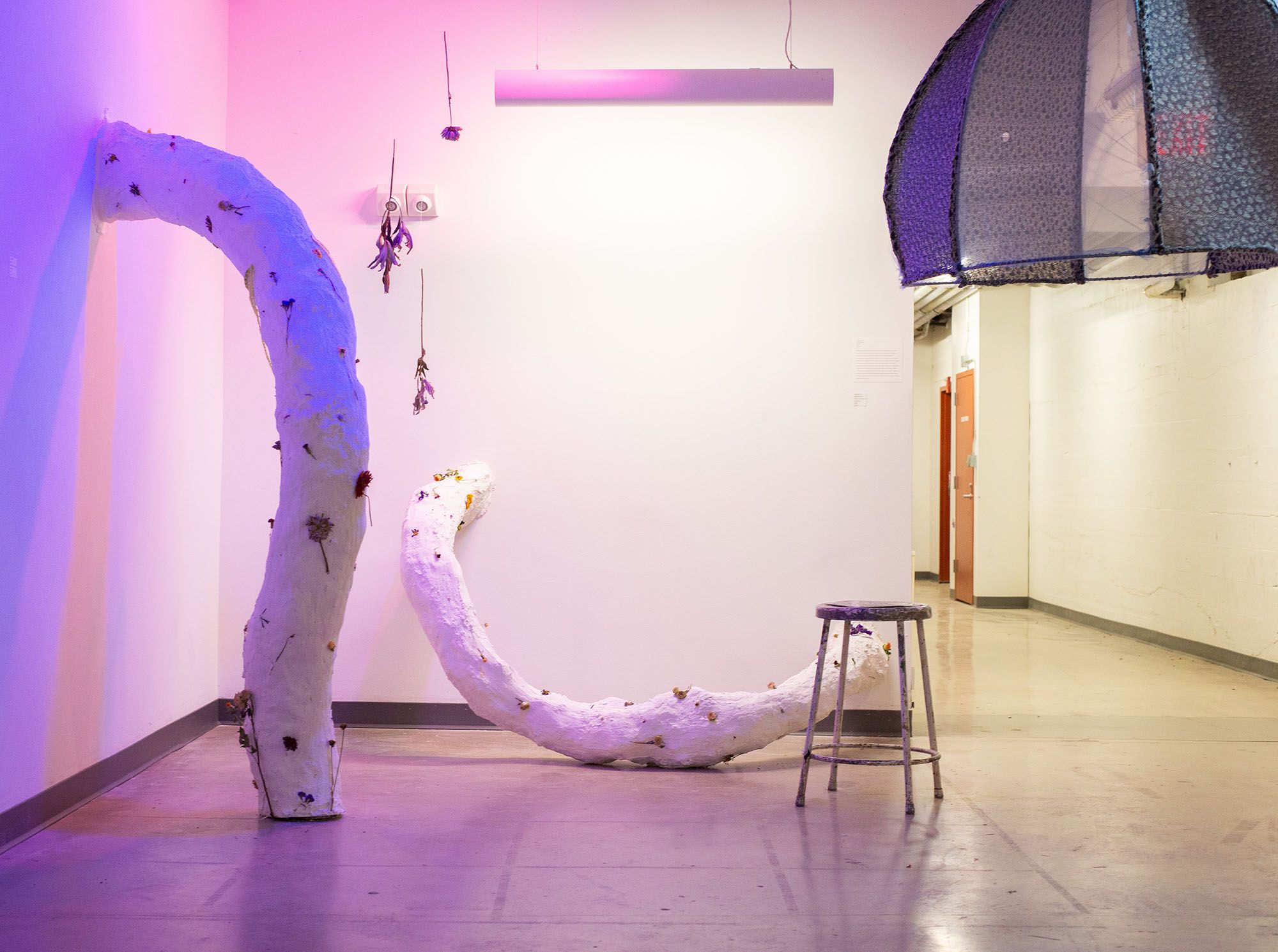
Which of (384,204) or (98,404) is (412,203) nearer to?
(384,204)

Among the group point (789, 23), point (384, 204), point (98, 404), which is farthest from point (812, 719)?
point (789, 23)

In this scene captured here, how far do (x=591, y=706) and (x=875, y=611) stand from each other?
131 centimetres

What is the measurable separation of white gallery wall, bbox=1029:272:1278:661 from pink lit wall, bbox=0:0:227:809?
233 inches

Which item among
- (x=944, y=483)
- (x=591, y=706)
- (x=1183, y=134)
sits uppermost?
(x=1183, y=134)

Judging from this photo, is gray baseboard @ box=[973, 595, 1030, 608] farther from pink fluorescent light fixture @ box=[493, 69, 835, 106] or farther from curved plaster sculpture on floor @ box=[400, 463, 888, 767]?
pink fluorescent light fixture @ box=[493, 69, 835, 106]

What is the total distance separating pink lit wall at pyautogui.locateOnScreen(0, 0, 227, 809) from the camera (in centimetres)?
324

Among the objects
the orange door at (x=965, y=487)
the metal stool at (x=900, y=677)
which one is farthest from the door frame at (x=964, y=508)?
the metal stool at (x=900, y=677)

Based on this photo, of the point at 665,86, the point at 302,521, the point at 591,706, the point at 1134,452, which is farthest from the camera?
the point at 1134,452

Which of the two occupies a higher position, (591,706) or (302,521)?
(302,521)

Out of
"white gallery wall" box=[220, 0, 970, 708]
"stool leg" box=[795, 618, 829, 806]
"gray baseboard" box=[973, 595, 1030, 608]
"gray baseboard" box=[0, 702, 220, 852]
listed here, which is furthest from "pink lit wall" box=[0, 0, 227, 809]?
"gray baseboard" box=[973, 595, 1030, 608]

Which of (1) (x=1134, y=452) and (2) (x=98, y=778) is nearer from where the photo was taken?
(2) (x=98, y=778)

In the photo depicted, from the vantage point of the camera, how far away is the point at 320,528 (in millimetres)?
3305

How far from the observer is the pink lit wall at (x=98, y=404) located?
3244 millimetres

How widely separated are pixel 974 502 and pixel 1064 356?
5.47ft
